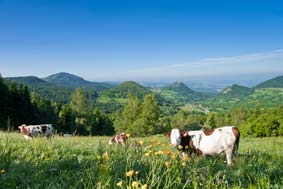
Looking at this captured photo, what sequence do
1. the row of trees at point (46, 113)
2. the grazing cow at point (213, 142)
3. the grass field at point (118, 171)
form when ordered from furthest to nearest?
the row of trees at point (46, 113), the grazing cow at point (213, 142), the grass field at point (118, 171)

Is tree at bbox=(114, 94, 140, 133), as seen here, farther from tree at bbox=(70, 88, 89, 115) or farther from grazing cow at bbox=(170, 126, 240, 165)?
grazing cow at bbox=(170, 126, 240, 165)

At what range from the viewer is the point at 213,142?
920cm

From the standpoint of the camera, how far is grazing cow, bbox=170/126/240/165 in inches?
359

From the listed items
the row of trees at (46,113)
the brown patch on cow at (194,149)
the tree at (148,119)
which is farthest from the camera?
the tree at (148,119)

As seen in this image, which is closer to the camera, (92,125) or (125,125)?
(125,125)

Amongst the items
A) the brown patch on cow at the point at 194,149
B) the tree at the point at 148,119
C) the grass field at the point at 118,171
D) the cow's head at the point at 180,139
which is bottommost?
the tree at the point at 148,119

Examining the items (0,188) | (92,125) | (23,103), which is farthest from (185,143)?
(92,125)

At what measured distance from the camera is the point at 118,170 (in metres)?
4.82

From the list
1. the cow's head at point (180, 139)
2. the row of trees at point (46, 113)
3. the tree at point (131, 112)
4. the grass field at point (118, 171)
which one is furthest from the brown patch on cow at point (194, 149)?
the tree at point (131, 112)

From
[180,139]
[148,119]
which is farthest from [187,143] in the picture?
[148,119]

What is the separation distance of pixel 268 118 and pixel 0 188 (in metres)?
70.6

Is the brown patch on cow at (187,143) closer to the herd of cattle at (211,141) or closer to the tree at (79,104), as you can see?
the herd of cattle at (211,141)

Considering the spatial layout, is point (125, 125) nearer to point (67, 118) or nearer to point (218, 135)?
point (67, 118)

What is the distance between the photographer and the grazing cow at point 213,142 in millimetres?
9109
